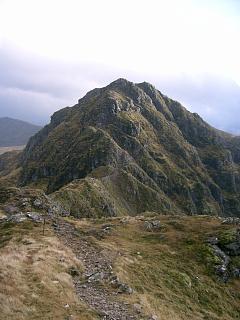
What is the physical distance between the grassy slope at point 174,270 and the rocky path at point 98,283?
5.84 feet

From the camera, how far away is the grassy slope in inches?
1825

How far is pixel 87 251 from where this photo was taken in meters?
55.4

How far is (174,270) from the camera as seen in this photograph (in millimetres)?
57438

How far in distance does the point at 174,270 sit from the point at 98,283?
17.2 meters

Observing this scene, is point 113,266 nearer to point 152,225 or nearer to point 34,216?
point 34,216

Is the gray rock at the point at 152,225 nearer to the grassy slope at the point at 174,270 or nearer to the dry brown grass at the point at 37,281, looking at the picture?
the grassy slope at the point at 174,270

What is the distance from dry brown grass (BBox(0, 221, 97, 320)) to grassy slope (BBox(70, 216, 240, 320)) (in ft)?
22.1

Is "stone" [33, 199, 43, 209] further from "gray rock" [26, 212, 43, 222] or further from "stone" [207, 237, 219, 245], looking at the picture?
"stone" [207, 237, 219, 245]

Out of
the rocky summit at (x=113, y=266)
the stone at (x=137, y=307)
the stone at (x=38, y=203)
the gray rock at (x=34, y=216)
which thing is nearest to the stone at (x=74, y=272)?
the rocky summit at (x=113, y=266)

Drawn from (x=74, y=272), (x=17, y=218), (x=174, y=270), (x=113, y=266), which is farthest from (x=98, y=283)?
(x=17, y=218)

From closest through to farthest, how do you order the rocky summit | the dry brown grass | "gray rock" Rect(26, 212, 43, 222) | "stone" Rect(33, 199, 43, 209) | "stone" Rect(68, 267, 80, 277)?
1. the dry brown grass
2. the rocky summit
3. "stone" Rect(68, 267, 80, 277)
4. "gray rock" Rect(26, 212, 43, 222)
5. "stone" Rect(33, 199, 43, 209)

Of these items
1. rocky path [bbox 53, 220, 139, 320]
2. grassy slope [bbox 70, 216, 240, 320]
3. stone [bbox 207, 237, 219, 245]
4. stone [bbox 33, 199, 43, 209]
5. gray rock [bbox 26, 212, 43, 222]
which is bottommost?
grassy slope [bbox 70, 216, 240, 320]

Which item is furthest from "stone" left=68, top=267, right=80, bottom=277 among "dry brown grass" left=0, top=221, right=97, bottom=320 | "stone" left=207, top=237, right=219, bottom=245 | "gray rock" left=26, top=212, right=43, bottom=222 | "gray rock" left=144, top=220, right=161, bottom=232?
"gray rock" left=144, top=220, right=161, bottom=232

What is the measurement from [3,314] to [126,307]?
38.4 feet
